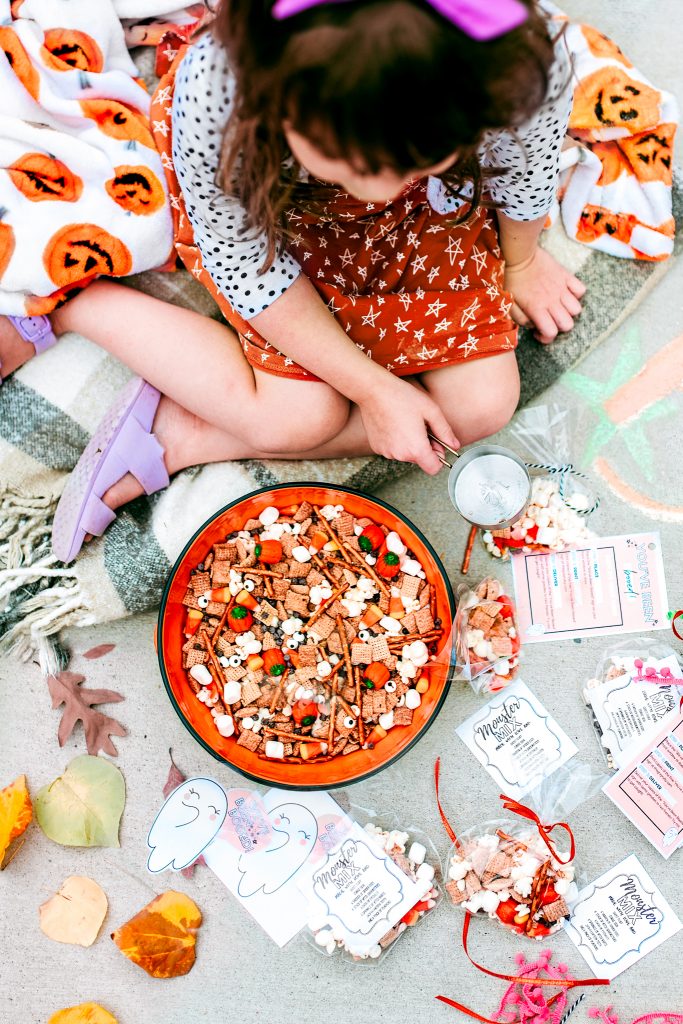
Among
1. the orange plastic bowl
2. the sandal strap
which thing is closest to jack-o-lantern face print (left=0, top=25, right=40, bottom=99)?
the sandal strap

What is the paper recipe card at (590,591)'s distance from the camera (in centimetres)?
100

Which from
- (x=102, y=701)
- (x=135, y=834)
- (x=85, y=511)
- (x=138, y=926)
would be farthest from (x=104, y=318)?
(x=138, y=926)

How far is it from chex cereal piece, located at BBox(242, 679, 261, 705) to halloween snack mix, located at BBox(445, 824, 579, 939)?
303 millimetres

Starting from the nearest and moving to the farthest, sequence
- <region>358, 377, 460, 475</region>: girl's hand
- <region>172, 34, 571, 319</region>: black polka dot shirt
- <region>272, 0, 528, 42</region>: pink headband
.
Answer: <region>272, 0, 528, 42</region>: pink headband < <region>172, 34, 571, 319</region>: black polka dot shirt < <region>358, 377, 460, 475</region>: girl's hand

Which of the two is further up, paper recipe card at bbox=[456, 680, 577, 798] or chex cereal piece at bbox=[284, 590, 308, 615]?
chex cereal piece at bbox=[284, 590, 308, 615]

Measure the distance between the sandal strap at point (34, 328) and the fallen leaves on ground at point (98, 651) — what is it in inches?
15.2

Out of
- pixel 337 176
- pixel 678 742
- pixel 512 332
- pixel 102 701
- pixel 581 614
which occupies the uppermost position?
pixel 337 176

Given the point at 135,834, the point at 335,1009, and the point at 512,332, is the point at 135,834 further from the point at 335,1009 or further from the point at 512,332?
the point at 512,332

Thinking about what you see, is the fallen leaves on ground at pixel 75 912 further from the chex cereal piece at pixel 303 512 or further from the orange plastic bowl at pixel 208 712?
the chex cereal piece at pixel 303 512

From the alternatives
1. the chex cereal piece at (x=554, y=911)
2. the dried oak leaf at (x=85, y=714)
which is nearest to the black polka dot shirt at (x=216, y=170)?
the dried oak leaf at (x=85, y=714)

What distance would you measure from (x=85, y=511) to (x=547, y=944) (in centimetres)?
75

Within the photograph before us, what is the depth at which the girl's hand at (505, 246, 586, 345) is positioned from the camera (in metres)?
1.01

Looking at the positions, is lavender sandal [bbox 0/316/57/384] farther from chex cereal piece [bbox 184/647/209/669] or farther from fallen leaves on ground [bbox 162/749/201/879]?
fallen leaves on ground [bbox 162/749/201/879]

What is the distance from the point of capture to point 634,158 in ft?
3.36
